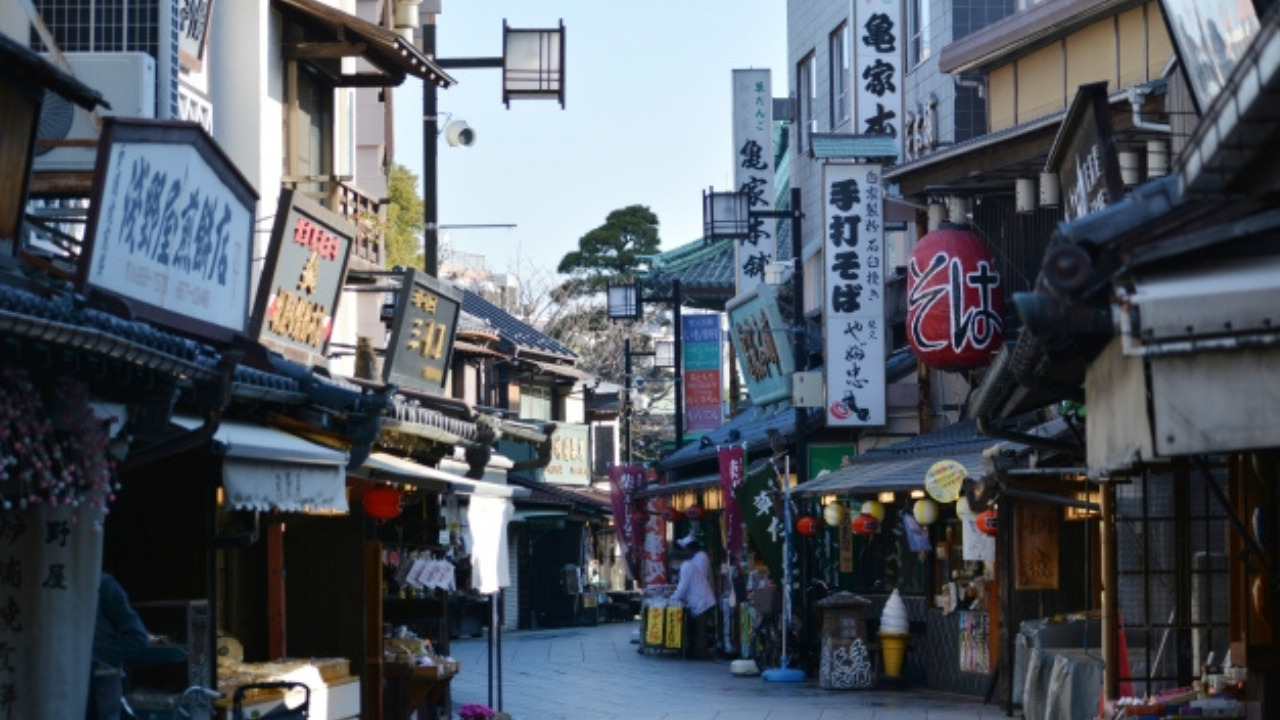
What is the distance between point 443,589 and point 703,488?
20660 millimetres

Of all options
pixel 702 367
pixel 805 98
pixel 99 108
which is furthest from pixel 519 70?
pixel 702 367

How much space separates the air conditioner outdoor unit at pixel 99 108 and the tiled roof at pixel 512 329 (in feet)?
120

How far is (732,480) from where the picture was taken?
37.7 metres

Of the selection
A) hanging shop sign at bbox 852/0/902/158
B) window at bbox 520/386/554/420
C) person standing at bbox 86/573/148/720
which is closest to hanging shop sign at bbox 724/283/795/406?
hanging shop sign at bbox 852/0/902/158

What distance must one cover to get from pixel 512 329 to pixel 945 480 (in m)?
31.3

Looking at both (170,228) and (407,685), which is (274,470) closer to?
(170,228)

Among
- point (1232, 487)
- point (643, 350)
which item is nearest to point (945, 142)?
point (1232, 487)

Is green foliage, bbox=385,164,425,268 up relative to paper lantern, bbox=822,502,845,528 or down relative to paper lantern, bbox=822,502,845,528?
up

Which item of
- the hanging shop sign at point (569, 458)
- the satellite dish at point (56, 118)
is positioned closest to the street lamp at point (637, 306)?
the hanging shop sign at point (569, 458)

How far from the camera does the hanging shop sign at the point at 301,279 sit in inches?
726

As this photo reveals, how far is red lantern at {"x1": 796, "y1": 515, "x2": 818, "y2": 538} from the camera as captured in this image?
34.8 meters

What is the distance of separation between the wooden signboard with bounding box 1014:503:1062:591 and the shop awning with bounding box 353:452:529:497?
6.60m

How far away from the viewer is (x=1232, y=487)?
12.6 metres

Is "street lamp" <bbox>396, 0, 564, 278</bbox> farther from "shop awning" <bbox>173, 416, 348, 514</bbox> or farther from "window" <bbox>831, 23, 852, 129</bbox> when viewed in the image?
"window" <bbox>831, 23, 852, 129</bbox>
